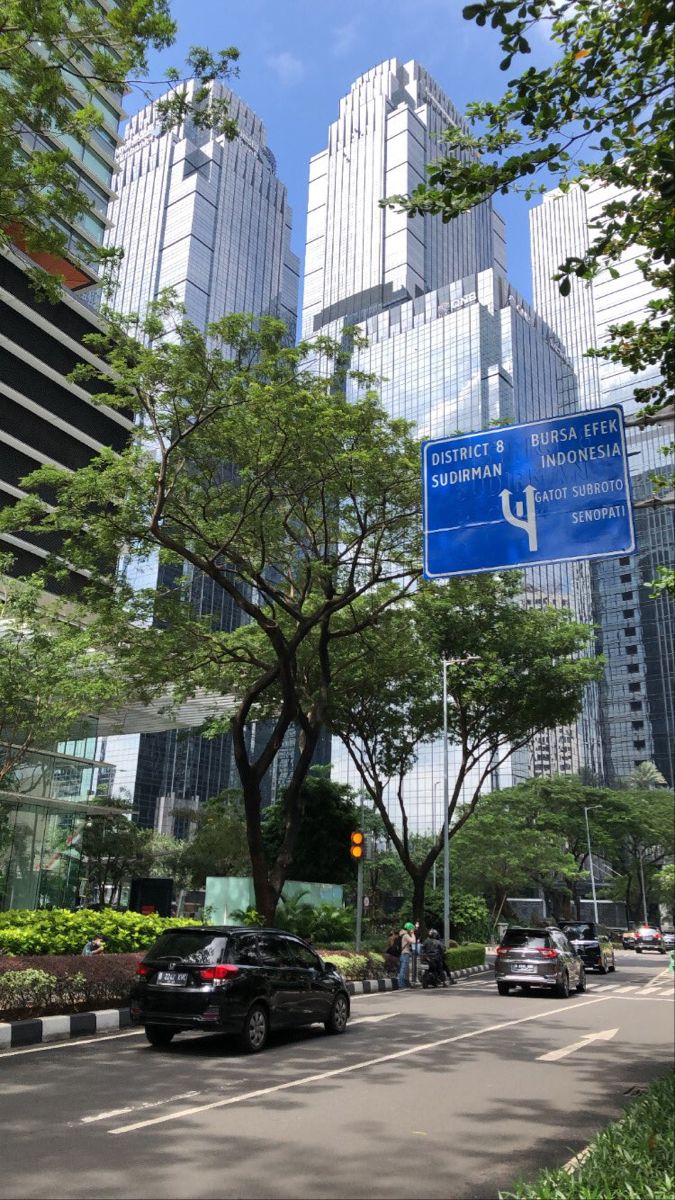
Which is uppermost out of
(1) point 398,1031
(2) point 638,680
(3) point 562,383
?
(3) point 562,383

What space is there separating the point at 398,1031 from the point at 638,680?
96.5m

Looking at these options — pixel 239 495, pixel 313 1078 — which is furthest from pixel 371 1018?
pixel 239 495

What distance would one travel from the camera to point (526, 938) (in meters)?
19.8

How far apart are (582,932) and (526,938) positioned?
12047mm

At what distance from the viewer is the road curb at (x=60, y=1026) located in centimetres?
1003

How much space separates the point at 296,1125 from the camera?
672cm

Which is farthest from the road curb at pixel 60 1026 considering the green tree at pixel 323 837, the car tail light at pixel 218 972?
the green tree at pixel 323 837

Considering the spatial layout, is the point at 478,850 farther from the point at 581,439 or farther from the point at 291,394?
the point at 581,439

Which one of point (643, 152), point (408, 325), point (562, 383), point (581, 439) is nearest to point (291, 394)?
point (581, 439)

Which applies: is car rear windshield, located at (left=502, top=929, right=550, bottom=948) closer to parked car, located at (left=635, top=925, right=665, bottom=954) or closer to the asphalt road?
the asphalt road

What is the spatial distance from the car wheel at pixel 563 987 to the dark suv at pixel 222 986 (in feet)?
33.2

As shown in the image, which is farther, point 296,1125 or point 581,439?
point 581,439

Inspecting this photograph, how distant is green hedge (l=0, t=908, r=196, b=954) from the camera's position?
12688mm

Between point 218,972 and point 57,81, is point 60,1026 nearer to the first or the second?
point 218,972
